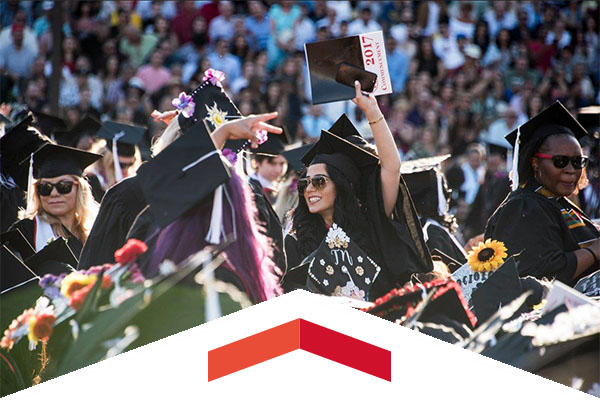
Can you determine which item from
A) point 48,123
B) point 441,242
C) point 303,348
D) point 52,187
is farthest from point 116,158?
point 303,348

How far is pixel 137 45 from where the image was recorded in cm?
1257

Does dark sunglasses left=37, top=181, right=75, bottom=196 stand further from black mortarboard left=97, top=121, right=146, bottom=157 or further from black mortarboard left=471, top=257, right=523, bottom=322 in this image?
black mortarboard left=471, top=257, right=523, bottom=322

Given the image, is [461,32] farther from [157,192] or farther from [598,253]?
[157,192]

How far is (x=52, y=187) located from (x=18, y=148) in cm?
47

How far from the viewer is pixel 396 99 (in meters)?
12.3

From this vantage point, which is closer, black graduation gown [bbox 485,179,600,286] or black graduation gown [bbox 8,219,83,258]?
black graduation gown [bbox 485,179,600,286]

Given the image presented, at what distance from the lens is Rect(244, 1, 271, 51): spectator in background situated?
12781 mm

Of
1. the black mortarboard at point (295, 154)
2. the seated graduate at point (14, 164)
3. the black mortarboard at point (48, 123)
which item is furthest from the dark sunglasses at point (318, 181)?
the black mortarboard at point (48, 123)

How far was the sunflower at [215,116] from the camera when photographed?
17.8ft

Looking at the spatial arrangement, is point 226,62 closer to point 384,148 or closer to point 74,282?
point 384,148

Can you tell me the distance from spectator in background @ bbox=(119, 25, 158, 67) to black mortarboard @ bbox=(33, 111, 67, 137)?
4.43 metres

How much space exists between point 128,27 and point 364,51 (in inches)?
304

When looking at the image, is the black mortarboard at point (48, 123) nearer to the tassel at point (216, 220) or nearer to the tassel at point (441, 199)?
the tassel at point (441, 199)

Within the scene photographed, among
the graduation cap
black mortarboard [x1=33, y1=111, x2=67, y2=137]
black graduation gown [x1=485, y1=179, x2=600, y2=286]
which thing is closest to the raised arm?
the graduation cap
